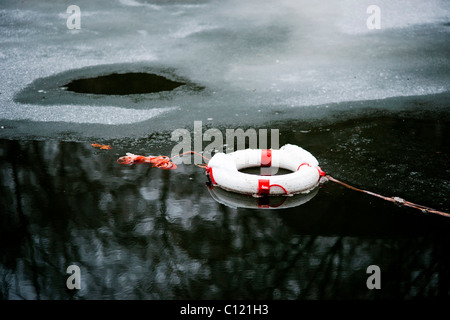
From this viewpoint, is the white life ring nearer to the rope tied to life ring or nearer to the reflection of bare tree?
the rope tied to life ring

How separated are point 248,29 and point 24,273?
6142mm

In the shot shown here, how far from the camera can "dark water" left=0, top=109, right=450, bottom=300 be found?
3389 mm

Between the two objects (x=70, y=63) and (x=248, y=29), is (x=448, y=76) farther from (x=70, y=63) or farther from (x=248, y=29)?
(x=70, y=63)

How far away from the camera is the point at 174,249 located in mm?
3723

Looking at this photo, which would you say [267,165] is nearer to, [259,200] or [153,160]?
[259,200]

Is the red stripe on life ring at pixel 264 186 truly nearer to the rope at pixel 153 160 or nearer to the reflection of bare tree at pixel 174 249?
the reflection of bare tree at pixel 174 249

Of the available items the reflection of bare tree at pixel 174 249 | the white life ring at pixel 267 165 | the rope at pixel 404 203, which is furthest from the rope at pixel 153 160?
the rope at pixel 404 203

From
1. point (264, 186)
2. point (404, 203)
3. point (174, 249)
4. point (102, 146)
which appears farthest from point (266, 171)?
point (102, 146)

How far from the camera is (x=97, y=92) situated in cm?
650

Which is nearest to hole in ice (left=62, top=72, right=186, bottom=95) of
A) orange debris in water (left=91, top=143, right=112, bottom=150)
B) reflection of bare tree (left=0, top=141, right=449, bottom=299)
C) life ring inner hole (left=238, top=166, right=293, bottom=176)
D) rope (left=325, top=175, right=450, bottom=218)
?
orange debris in water (left=91, top=143, right=112, bottom=150)

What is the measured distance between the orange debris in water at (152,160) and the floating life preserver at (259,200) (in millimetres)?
636

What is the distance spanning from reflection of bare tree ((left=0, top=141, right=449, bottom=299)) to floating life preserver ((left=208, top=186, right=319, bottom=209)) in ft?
0.27

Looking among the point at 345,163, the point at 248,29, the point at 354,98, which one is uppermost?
the point at 248,29
